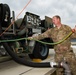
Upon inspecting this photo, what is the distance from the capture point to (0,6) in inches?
298

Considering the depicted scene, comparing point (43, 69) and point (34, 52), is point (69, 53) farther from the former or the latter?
point (34, 52)

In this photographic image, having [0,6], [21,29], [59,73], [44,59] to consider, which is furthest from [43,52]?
[59,73]

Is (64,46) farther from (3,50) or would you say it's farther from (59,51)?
(3,50)

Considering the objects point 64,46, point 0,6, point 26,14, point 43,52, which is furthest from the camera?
point 43,52

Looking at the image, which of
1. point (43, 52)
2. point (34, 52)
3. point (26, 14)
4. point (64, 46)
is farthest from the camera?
point (43, 52)

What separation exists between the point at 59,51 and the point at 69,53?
0.23 meters

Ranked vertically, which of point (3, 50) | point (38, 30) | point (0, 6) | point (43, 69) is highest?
point (0, 6)

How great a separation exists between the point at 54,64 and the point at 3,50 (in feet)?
8.46

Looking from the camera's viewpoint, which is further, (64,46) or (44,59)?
(44,59)

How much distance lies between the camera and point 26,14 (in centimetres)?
891

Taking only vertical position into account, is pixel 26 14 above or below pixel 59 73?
above

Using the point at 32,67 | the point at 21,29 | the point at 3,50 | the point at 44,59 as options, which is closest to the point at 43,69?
the point at 32,67

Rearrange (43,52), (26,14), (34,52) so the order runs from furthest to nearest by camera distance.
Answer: (43,52) → (34,52) → (26,14)

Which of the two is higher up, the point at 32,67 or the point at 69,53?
the point at 69,53
